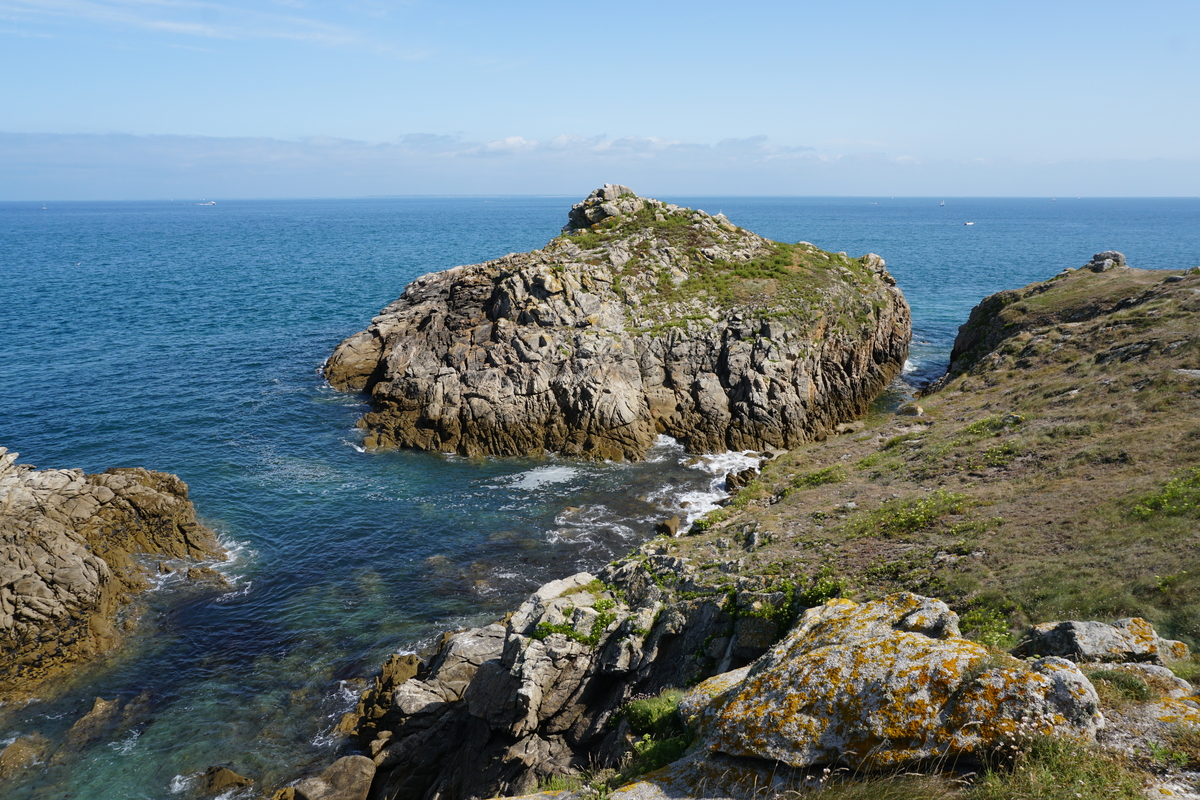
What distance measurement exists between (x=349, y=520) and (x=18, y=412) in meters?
29.5

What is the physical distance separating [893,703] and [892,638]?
125 centimetres

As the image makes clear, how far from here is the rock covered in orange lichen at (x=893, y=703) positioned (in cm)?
820

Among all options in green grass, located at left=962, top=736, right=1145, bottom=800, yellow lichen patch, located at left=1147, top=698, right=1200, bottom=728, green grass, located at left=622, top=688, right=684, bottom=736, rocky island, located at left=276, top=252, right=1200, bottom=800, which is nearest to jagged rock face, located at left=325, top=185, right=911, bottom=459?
rocky island, located at left=276, top=252, right=1200, bottom=800

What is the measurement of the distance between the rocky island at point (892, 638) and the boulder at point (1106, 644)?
0.13 feet

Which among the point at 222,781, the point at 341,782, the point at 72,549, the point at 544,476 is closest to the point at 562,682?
the point at 341,782

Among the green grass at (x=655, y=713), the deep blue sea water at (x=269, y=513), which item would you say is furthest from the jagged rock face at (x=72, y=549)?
the green grass at (x=655, y=713)

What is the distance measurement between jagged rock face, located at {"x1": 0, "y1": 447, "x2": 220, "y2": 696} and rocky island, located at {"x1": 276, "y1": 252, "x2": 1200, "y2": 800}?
44.0 ft

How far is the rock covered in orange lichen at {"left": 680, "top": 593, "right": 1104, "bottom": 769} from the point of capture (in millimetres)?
8203

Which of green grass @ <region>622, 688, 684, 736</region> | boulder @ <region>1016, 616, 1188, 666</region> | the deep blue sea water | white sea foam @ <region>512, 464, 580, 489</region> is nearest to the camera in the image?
boulder @ <region>1016, 616, 1188, 666</region>

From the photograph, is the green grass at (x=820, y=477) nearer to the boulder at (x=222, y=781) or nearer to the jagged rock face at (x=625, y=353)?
the jagged rock face at (x=625, y=353)

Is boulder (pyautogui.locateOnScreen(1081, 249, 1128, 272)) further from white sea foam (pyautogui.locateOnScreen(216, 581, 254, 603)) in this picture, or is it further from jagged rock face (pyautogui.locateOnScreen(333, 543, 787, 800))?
white sea foam (pyautogui.locateOnScreen(216, 581, 254, 603))

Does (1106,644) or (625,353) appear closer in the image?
(1106,644)

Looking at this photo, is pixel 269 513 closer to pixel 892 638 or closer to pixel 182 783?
pixel 182 783

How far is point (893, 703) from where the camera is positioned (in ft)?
28.7
